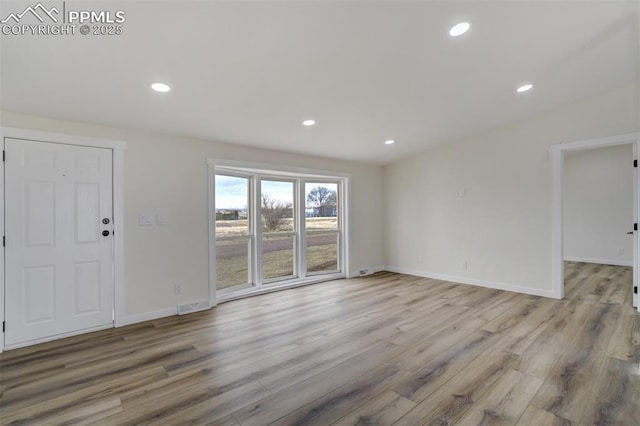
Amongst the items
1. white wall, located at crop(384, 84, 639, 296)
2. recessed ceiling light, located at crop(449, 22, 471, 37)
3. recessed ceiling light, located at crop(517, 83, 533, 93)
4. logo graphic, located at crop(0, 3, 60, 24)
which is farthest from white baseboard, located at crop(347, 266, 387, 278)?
logo graphic, located at crop(0, 3, 60, 24)

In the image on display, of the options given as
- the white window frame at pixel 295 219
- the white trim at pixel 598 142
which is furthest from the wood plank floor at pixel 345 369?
the white trim at pixel 598 142

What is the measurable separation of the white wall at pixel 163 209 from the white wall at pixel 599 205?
7602 millimetres

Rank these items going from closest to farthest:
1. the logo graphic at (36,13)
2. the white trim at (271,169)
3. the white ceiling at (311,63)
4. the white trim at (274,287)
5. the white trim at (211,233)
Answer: the logo graphic at (36,13), the white ceiling at (311,63), the white trim at (211,233), the white trim at (271,169), the white trim at (274,287)

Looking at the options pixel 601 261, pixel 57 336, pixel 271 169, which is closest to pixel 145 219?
pixel 57 336

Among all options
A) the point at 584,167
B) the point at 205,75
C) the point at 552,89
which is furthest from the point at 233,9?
the point at 584,167

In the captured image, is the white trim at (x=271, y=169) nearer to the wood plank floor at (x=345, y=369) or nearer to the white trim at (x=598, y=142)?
the wood plank floor at (x=345, y=369)

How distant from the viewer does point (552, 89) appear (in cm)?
352

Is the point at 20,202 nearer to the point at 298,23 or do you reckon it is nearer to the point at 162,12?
the point at 162,12

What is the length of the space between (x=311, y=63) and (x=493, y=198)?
12.4 feet

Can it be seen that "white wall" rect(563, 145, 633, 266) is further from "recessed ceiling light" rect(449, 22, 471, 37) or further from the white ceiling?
"recessed ceiling light" rect(449, 22, 471, 37)

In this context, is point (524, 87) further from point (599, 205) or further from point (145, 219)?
point (599, 205)

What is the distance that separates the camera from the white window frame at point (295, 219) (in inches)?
154

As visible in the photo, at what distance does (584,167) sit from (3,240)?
9978 millimetres

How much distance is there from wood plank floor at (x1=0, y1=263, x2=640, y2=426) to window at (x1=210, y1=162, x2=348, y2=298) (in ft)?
2.92
